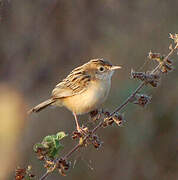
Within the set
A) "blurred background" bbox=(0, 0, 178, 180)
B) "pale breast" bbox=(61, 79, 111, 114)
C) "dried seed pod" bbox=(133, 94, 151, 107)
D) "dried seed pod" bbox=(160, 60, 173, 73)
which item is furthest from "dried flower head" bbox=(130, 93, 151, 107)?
"blurred background" bbox=(0, 0, 178, 180)

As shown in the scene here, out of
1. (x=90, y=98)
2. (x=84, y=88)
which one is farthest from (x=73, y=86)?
(x=90, y=98)

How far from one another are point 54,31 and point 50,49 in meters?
0.36

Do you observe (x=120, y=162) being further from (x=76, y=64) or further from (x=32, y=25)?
(x=32, y=25)

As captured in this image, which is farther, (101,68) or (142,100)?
(101,68)

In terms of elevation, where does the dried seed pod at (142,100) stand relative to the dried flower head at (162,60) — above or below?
below

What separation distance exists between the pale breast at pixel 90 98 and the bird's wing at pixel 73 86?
6 centimetres

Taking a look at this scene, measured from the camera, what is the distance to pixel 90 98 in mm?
4922

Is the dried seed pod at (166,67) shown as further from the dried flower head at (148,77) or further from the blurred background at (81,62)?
the blurred background at (81,62)

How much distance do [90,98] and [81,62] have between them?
398 cm

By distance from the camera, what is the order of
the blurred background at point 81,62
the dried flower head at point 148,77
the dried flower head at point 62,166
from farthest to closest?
the blurred background at point 81,62, the dried flower head at point 148,77, the dried flower head at point 62,166

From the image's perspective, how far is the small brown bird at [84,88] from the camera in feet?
16.3

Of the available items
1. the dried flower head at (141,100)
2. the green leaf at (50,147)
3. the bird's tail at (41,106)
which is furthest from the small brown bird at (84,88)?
the green leaf at (50,147)

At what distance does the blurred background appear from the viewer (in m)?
7.26

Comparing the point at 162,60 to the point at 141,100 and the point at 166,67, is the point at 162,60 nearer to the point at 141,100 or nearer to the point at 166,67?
the point at 166,67
